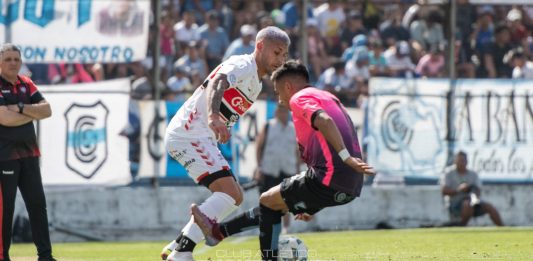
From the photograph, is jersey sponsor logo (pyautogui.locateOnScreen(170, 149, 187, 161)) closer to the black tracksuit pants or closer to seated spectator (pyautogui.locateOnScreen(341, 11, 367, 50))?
the black tracksuit pants

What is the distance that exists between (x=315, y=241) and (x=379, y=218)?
13.1ft

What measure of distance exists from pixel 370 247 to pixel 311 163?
4115 millimetres

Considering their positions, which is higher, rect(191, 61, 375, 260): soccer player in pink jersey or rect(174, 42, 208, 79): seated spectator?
rect(174, 42, 208, 79): seated spectator

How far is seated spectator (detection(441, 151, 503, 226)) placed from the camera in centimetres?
1905

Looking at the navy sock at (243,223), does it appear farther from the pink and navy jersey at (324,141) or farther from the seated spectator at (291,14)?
the seated spectator at (291,14)

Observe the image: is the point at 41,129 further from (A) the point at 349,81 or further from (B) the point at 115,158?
(A) the point at 349,81

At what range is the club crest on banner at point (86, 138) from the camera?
59.8 ft

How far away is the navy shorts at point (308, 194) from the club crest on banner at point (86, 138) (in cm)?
874

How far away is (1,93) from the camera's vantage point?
1168 cm

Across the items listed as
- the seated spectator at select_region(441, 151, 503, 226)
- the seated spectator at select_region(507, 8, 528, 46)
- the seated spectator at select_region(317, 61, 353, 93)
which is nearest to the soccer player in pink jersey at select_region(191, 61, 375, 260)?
the seated spectator at select_region(441, 151, 503, 226)

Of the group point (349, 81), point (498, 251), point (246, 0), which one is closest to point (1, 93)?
point (498, 251)

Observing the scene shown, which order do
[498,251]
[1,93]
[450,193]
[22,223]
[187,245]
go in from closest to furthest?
[187,245]
[1,93]
[498,251]
[22,223]
[450,193]

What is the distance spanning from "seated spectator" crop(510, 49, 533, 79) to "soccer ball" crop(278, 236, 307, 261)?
432 inches

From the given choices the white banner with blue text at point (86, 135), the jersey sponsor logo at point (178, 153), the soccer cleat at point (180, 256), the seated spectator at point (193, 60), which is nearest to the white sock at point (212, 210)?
the soccer cleat at point (180, 256)
